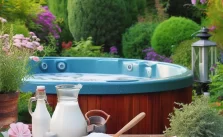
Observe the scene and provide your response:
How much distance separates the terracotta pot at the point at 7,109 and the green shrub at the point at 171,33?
250 inches

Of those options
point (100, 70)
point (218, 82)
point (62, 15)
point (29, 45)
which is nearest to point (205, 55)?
point (218, 82)

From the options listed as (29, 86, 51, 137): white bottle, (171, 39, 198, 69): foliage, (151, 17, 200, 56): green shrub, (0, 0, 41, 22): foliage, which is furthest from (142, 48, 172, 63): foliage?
(29, 86, 51, 137): white bottle

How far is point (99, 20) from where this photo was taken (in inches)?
402

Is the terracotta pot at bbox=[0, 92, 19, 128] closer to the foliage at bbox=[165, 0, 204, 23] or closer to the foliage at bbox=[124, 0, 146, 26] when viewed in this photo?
the foliage at bbox=[124, 0, 146, 26]

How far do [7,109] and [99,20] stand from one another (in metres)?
7.73

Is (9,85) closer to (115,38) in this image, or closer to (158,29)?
(158,29)

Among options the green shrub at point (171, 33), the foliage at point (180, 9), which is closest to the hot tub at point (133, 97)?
the green shrub at point (171, 33)

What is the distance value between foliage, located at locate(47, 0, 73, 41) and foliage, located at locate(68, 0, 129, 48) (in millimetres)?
742

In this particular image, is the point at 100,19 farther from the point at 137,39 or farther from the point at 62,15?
the point at 62,15

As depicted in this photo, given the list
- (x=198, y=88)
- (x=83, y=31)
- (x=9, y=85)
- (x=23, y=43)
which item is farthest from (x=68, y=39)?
(x=9, y=85)

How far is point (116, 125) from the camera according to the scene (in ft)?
15.6

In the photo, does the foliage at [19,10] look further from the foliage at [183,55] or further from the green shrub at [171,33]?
the foliage at [183,55]

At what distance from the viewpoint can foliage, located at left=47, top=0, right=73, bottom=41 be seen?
36.7 feet

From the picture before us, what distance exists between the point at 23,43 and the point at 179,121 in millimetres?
1394
